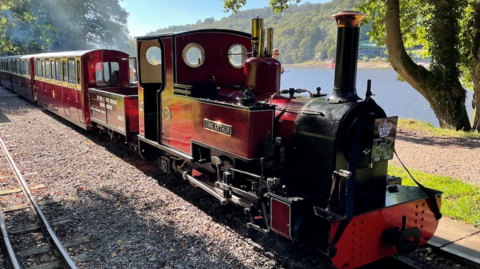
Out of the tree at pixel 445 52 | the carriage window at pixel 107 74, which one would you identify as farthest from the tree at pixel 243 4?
the carriage window at pixel 107 74

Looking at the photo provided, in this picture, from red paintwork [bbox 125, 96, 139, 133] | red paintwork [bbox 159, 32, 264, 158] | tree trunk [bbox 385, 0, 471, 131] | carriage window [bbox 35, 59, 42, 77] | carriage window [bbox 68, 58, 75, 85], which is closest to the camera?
red paintwork [bbox 159, 32, 264, 158]

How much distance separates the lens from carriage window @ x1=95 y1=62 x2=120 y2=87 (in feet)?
33.8

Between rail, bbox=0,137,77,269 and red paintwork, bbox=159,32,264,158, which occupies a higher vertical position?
red paintwork, bbox=159,32,264,158

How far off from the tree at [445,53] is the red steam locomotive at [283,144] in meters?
8.84

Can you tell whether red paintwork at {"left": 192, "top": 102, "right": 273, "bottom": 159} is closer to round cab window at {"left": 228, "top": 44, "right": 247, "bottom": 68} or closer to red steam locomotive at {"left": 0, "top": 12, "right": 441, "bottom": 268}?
red steam locomotive at {"left": 0, "top": 12, "right": 441, "bottom": 268}

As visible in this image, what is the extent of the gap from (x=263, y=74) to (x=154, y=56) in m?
2.12

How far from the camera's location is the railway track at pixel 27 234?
13.6 ft

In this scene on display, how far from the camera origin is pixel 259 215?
426 centimetres

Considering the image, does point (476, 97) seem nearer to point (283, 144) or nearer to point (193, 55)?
point (193, 55)

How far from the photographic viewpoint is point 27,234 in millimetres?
4816

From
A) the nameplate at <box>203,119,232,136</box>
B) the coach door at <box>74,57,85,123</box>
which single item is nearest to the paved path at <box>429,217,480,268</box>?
the nameplate at <box>203,119,232,136</box>

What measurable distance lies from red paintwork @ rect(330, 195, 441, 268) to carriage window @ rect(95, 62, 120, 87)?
27.9 ft

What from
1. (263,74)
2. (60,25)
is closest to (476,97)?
(263,74)

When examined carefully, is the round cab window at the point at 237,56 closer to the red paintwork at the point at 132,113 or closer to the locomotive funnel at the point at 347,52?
the locomotive funnel at the point at 347,52
